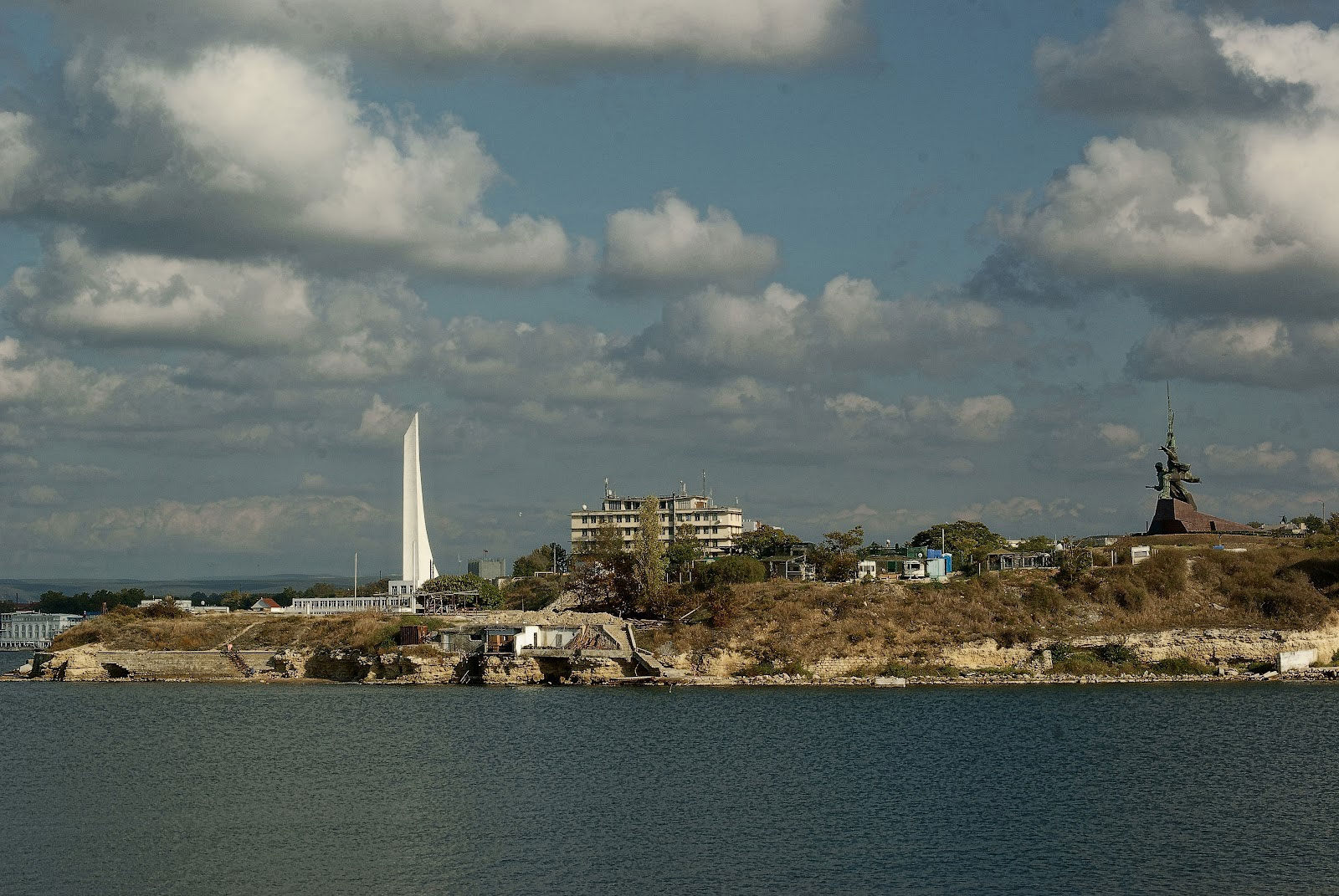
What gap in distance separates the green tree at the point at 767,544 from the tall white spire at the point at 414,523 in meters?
36.5

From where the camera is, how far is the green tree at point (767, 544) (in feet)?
456

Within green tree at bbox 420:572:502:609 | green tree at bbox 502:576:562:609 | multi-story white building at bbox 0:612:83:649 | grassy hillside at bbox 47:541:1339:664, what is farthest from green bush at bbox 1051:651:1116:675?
multi-story white building at bbox 0:612:83:649

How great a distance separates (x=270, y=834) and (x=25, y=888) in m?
8.25

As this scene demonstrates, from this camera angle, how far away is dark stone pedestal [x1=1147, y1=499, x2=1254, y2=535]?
117 meters

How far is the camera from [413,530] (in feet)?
481

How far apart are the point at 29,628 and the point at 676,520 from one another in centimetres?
9532

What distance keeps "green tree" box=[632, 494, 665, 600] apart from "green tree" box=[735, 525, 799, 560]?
91.6ft

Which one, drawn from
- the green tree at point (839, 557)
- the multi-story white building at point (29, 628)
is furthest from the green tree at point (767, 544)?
the multi-story white building at point (29, 628)

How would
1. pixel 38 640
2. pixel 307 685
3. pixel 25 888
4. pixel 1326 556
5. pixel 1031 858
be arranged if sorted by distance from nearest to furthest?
pixel 25 888
pixel 1031 858
pixel 307 685
pixel 1326 556
pixel 38 640

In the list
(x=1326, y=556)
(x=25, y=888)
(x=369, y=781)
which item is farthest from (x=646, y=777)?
(x=1326, y=556)

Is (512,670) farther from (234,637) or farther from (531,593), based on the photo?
(531,593)

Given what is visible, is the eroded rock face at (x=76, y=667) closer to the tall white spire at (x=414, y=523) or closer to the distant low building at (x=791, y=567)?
the tall white spire at (x=414, y=523)

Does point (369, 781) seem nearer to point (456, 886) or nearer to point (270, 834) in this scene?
point (270, 834)

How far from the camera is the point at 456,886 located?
35406mm
